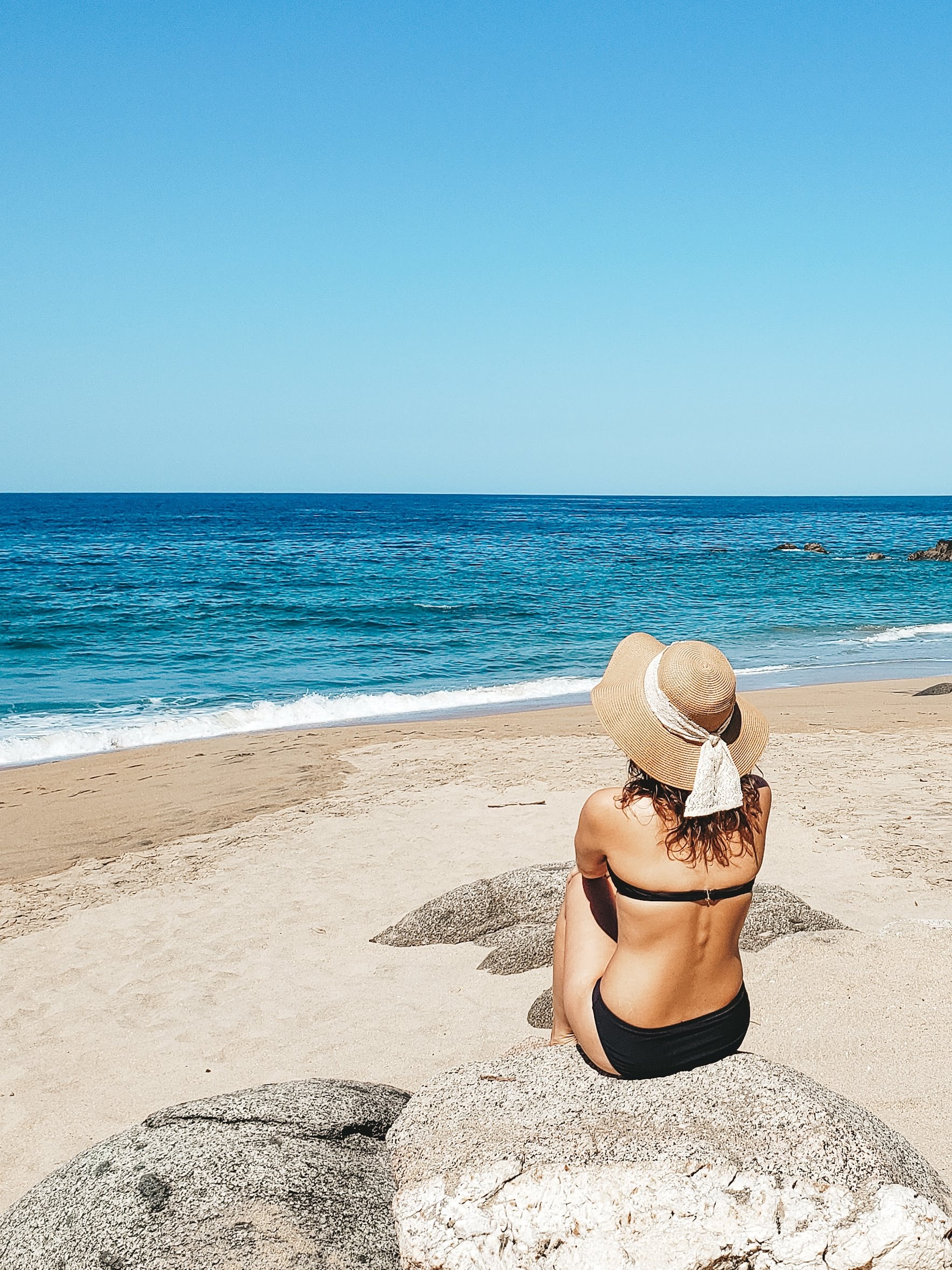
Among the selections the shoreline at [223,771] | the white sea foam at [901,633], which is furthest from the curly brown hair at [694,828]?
the white sea foam at [901,633]

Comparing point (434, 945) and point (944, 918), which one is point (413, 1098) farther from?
point (944, 918)

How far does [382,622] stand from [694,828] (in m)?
20.5

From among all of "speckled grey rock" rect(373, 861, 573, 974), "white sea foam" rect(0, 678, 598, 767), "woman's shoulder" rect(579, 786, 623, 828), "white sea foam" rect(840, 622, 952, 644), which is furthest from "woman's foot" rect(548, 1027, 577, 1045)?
"white sea foam" rect(840, 622, 952, 644)

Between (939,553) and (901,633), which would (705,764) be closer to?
(901,633)

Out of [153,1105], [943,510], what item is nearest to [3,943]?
[153,1105]

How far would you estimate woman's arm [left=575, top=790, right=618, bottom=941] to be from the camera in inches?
120

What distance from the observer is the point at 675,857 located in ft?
9.72

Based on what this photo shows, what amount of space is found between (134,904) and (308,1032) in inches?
88.2

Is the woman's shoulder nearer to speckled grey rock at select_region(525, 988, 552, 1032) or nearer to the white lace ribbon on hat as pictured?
the white lace ribbon on hat

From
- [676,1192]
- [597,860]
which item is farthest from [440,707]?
[676,1192]

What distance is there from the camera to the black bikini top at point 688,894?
9.70 feet

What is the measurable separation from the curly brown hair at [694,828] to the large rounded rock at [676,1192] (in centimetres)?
67

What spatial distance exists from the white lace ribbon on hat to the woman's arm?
259 mm

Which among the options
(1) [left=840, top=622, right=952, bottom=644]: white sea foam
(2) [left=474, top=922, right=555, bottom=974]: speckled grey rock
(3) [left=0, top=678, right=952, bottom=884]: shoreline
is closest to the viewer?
(2) [left=474, top=922, right=555, bottom=974]: speckled grey rock
